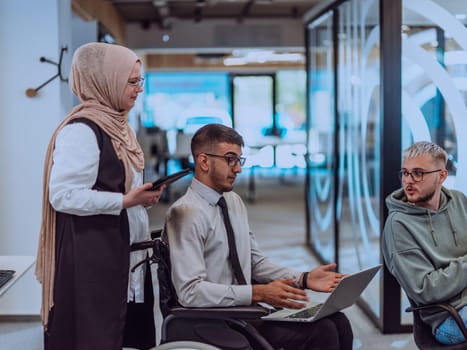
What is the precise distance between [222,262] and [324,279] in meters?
0.36

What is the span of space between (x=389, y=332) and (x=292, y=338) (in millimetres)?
1711

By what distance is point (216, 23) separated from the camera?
9.31 metres

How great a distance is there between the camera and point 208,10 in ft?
30.5

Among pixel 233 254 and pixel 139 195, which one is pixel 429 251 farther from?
pixel 139 195

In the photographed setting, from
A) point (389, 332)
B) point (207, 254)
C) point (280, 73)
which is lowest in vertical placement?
point (389, 332)

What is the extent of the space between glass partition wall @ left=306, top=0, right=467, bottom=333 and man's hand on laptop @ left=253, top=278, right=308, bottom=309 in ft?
5.62

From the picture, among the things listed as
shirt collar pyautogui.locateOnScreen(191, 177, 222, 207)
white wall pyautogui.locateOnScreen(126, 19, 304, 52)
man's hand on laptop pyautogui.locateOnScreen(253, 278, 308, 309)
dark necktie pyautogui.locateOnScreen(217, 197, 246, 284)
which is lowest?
man's hand on laptop pyautogui.locateOnScreen(253, 278, 308, 309)

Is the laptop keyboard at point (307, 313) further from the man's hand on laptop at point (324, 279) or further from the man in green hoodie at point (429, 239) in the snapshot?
the man in green hoodie at point (429, 239)

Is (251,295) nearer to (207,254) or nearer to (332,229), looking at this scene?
(207,254)

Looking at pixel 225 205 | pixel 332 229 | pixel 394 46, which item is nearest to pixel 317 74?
pixel 332 229

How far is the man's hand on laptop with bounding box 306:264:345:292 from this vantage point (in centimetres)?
238

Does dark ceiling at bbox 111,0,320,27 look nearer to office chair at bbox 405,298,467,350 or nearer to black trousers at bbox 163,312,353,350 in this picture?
office chair at bbox 405,298,467,350

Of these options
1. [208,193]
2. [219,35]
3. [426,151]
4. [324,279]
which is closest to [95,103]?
[208,193]

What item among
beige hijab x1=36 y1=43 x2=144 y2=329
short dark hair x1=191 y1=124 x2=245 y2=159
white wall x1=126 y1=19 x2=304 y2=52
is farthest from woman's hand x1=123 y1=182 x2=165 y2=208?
white wall x1=126 y1=19 x2=304 y2=52
